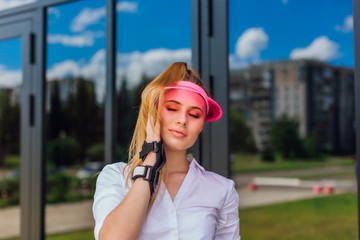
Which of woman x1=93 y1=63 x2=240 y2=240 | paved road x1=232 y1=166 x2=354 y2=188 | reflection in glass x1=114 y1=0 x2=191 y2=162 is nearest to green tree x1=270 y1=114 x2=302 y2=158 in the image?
paved road x1=232 y1=166 x2=354 y2=188

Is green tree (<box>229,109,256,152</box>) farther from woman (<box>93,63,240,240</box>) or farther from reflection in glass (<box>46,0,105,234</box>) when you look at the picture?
woman (<box>93,63,240,240</box>)

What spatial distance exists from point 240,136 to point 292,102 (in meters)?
1.02

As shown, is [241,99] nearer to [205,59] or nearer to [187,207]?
[205,59]

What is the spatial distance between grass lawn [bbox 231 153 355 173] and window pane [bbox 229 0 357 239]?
2 cm

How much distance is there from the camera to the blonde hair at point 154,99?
868 millimetres

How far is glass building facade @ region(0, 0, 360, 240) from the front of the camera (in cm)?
541

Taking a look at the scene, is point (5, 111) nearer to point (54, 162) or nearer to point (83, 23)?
point (54, 162)

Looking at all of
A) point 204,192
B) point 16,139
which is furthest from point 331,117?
point 204,192

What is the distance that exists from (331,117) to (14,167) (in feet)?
16.2

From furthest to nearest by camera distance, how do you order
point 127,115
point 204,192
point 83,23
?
point 127,115 < point 83,23 < point 204,192

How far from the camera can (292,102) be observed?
21.8ft

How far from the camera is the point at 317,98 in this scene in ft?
21.4

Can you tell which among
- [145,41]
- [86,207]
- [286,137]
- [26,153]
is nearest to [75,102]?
[145,41]

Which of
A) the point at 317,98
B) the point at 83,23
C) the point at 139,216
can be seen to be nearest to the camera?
the point at 139,216
